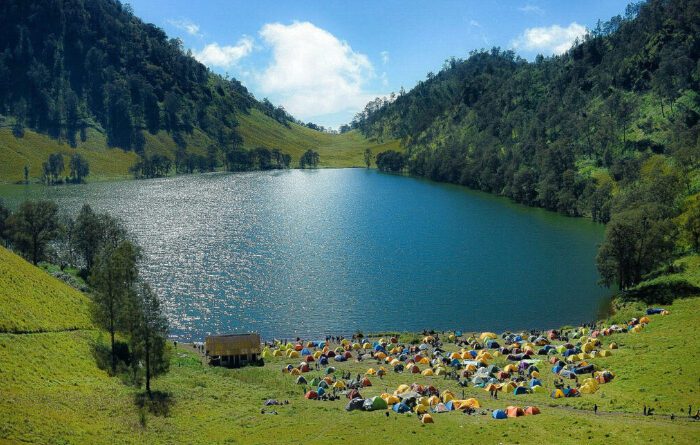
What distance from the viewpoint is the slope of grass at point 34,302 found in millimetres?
60094

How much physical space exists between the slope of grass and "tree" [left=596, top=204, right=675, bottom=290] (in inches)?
2920

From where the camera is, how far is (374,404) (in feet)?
177

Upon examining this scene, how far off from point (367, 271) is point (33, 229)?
2321 inches

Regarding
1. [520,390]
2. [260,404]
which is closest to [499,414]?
[520,390]

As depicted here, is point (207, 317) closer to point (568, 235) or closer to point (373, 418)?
point (373, 418)

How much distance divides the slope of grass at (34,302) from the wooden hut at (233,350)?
564 inches

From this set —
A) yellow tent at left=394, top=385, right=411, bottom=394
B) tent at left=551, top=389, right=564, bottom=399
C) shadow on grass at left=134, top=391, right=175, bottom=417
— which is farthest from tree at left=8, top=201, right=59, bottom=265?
tent at left=551, top=389, right=564, bottom=399

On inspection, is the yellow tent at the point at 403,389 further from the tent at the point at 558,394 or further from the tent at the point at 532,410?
the tent at the point at 558,394

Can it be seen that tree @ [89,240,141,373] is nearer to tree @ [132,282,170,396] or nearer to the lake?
tree @ [132,282,170,396]

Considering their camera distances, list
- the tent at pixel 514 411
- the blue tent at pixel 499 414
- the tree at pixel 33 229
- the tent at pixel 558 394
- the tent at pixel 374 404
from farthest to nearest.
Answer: the tree at pixel 33 229 < the tent at pixel 558 394 < the tent at pixel 374 404 < the tent at pixel 514 411 < the blue tent at pixel 499 414

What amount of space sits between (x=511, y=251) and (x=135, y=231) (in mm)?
91803

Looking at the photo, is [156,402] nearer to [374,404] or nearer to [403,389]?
[374,404]

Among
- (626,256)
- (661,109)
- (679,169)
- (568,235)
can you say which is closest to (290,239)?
(568,235)

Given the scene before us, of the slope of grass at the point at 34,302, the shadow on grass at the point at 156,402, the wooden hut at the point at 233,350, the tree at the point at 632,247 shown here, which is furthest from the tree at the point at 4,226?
the tree at the point at 632,247
